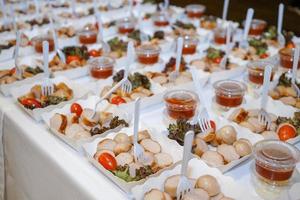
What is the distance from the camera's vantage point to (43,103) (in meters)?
1.51

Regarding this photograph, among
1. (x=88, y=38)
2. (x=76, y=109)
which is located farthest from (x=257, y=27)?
(x=76, y=109)

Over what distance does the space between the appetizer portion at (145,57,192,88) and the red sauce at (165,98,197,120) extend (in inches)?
10.9

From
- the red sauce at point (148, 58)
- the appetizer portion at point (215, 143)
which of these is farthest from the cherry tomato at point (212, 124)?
the red sauce at point (148, 58)

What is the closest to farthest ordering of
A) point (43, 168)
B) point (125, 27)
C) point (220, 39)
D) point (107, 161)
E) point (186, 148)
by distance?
point (186, 148) → point (107, 161) → point (43, 168) → point (220, 39) → point (125, 27)

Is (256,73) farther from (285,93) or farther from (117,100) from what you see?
(117,100)

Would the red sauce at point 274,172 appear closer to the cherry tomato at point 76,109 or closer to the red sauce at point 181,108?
the red sauce at point 181,108

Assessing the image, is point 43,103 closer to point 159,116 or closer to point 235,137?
point 159,116

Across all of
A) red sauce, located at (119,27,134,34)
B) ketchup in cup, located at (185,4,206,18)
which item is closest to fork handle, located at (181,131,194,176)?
red sauce, located at (119,27,134,34)

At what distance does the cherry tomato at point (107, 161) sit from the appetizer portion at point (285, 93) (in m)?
0.81

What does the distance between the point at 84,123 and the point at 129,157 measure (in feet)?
0.93

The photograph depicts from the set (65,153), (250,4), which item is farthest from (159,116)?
A: (250,4)

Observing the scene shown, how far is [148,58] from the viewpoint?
2014 mm

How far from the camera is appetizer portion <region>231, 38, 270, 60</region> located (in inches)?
82.7

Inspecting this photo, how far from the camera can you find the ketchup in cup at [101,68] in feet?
5.98
